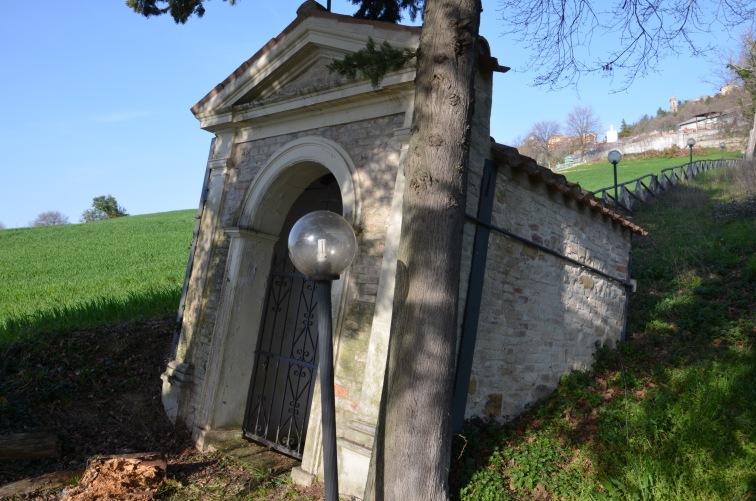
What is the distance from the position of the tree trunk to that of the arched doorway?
303 cm

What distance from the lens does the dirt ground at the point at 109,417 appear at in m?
5.27

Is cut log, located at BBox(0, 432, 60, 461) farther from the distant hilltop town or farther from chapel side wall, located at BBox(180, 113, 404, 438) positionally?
the distant hilltop town

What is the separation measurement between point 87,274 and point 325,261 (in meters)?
15.8

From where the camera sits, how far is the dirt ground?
5.27 metres

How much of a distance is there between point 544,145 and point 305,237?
50.8 m

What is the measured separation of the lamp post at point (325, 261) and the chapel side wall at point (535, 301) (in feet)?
7.61

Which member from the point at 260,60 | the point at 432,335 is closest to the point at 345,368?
the point at 432,335

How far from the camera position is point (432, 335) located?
3533mm

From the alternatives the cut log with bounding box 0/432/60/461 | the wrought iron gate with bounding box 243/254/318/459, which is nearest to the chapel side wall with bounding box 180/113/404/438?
the wrought iron gate with bounding box 243/254/318/459

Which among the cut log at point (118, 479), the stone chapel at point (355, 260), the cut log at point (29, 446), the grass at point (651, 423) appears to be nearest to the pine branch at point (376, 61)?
the stone chapel at point (355, 260)

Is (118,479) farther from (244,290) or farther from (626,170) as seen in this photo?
(626,170)

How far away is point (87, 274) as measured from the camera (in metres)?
16.2

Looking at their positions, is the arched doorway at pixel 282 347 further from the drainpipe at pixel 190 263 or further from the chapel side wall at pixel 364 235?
the chapel side wall at pixel 364 235

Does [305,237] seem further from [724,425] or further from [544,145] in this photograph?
[544,145]
